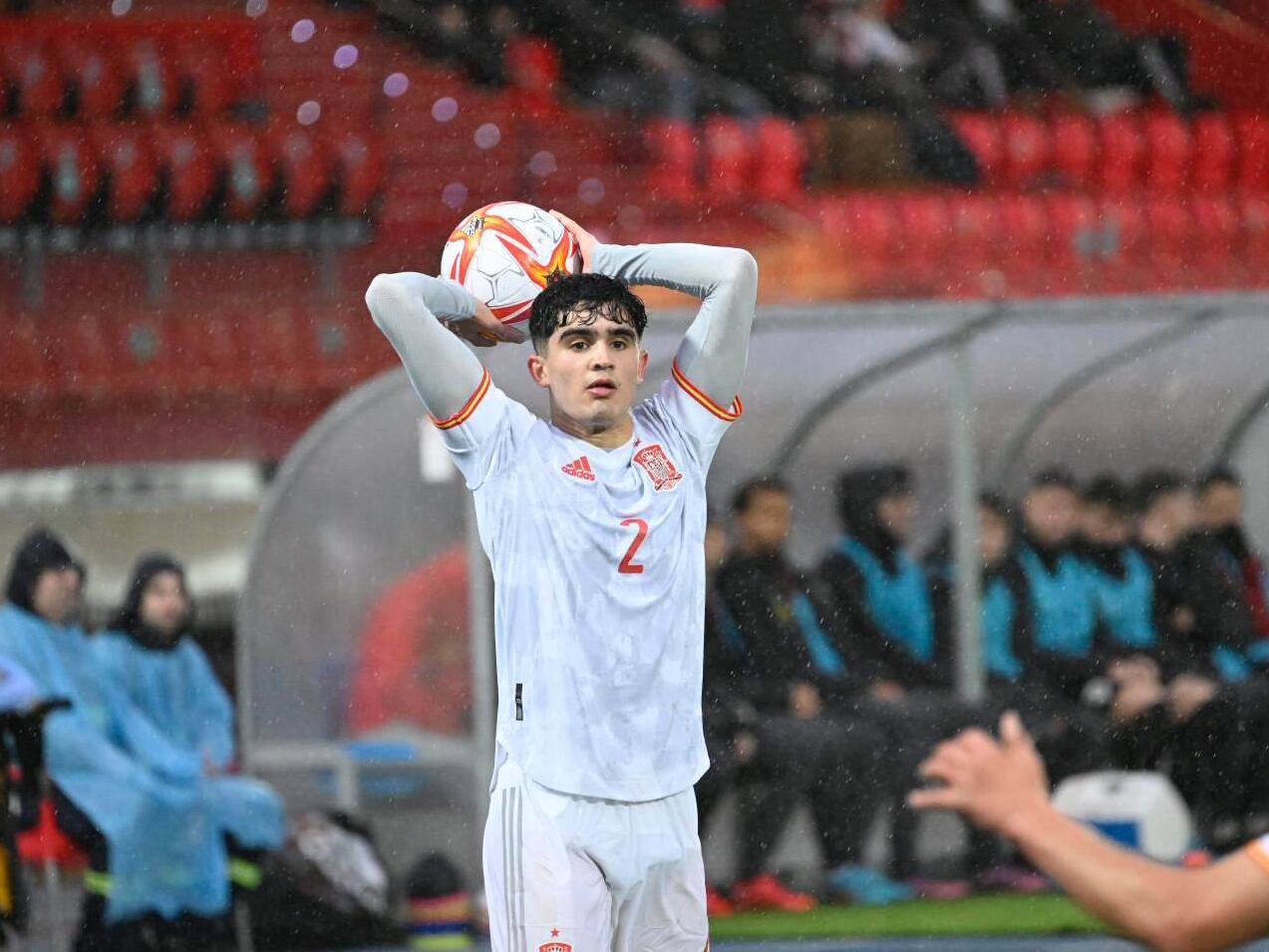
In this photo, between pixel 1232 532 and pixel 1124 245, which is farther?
pixel 1124 245

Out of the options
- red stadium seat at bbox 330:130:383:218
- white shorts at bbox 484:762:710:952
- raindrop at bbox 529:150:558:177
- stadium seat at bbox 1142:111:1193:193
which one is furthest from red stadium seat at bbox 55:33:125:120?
white shorts at bbox 484:762:710:952

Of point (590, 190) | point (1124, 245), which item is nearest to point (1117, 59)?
point (1124, 245)

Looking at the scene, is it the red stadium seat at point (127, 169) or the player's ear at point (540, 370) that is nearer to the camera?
the player's ear at point (540, 370)

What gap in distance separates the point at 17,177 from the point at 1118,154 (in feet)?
24.2

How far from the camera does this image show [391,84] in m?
13.4

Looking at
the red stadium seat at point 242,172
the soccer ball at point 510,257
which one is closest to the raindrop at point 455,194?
the red stadium seat at point 242,172

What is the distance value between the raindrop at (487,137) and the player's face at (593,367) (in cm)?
956

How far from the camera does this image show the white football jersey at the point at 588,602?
3471mm

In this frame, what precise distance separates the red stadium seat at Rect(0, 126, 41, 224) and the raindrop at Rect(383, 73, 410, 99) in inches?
96.1

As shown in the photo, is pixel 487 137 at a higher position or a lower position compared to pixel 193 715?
higher

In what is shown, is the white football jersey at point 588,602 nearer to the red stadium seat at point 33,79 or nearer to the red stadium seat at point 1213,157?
→ the red stadium seat at point 33,79

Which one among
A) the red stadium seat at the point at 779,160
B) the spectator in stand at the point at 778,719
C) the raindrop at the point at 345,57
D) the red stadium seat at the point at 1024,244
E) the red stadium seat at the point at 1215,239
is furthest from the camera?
the raindrop at the point at 345,57

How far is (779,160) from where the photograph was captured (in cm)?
1317

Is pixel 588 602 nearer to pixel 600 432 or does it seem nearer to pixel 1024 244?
pixel 600 432
